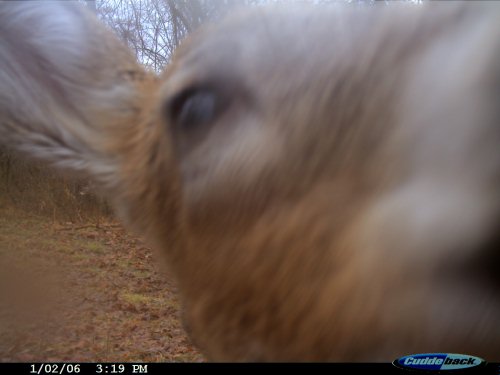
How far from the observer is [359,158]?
117cm

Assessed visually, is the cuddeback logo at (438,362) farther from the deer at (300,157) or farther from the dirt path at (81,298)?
the dirt path at (81,298)

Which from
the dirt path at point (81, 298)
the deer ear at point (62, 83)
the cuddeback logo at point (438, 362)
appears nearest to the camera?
the cuddeback logo at point (438, 362)

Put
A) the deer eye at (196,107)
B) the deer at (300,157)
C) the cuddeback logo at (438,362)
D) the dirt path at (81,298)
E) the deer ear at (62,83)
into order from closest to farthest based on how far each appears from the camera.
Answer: the deer at (300,157) → the cuddeback logo at (438,362) → the deer eye at (196,107) → the deer ear at (62,83) → the dirt path at (81,298)

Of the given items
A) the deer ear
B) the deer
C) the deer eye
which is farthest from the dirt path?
the deer eye

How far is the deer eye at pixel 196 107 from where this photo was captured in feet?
4.92

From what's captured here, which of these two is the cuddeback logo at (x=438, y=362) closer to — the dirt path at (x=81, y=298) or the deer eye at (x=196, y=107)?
the deer eye at (x=196, y=107)

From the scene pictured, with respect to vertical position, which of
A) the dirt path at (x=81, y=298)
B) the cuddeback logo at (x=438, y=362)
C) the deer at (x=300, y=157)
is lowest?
the dirt path at (x=81, y=298)

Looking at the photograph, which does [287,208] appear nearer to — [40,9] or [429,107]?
[429,107]

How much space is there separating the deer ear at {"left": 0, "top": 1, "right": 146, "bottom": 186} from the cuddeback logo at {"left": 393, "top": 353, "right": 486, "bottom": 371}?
1.32 meters

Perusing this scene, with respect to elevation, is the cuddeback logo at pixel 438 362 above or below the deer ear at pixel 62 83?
below

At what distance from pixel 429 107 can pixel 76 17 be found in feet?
4.65

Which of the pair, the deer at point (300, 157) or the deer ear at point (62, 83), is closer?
the deer at point (300, 157)

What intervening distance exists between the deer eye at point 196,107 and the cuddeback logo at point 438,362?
3.16ft

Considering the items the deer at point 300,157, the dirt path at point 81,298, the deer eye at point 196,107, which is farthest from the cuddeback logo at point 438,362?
the dirt path at point 81,298
